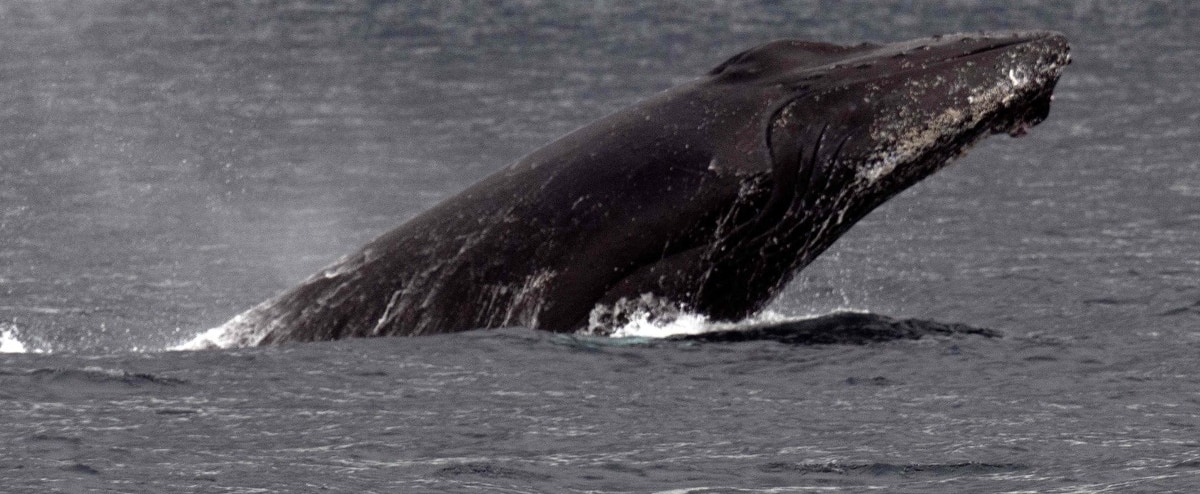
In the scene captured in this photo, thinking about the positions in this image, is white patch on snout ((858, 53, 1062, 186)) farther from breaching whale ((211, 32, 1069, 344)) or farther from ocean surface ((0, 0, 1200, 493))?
ocean surface ((0, 0, 1200, 493))

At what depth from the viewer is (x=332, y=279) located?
17.4 m

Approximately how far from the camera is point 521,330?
16766mm

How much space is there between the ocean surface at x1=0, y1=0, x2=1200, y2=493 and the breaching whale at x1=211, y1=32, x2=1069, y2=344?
39 cm

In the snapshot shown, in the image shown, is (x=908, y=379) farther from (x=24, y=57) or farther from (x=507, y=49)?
(x=24, y=57)

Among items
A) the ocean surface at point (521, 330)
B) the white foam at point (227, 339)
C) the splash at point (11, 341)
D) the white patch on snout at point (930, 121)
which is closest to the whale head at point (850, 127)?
the white patch on snout at point (930, 121)

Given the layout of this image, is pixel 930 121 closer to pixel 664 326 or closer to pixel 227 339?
pixel 664 326

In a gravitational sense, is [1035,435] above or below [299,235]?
below

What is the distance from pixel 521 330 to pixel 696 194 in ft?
5.47

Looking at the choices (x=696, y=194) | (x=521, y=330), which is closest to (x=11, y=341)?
(x=521, y=330)

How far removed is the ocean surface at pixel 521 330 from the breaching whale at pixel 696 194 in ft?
1.29

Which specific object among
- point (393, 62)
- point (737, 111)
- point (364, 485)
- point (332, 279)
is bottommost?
point (364, 485)

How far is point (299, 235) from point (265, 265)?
2.28 metres

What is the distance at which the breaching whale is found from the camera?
661 inches

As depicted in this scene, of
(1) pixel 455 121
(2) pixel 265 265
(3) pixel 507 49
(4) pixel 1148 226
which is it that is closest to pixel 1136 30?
(3) pixel 507 49
